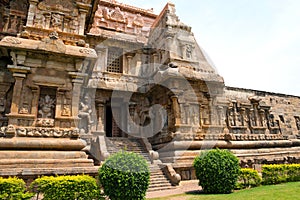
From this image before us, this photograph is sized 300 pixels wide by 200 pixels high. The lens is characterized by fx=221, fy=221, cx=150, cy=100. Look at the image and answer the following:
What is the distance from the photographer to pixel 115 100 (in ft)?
54.7

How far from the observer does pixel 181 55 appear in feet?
52.4

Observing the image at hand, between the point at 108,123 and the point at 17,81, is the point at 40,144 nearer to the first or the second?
the point at 17,81

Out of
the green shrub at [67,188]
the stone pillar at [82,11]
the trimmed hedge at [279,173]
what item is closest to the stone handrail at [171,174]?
the trimmed hedge at [279,173]

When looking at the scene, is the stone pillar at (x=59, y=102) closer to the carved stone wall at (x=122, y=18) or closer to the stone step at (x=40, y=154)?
the stone step at (x=40, y=154)

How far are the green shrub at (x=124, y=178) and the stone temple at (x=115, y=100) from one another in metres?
2.29

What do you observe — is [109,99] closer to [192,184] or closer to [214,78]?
[214,78]

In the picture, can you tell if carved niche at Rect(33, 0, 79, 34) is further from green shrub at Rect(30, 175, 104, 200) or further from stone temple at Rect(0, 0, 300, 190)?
green shrub at Rect(30, 175, 104, 200)

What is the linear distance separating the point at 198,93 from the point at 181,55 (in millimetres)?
3323

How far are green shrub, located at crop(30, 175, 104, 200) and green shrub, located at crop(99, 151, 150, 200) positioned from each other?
379 millimetres

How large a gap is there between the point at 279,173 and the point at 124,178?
8.02 metres

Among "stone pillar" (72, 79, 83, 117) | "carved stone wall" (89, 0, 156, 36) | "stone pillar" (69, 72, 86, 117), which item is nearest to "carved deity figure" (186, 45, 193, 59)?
"carved stone wall" (89, 0, 156, 36)

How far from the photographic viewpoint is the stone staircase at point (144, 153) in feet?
32.0

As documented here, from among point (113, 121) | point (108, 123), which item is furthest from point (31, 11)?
point (108, 123)

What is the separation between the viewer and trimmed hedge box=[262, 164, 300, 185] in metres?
10.1
